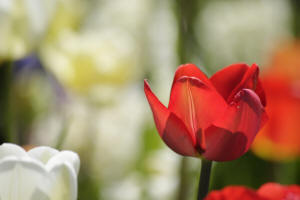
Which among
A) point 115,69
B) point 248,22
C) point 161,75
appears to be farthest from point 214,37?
point 115,69

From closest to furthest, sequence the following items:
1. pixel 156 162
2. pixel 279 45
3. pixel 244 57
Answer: pixel 156 162, pixel 244 57, pixel 279 45

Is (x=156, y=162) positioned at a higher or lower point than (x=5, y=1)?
lower

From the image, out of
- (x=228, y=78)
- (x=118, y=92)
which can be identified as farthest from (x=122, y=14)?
(x=228, y=78)

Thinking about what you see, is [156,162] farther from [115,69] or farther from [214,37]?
[214,37]

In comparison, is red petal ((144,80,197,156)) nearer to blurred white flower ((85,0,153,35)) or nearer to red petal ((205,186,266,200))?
red petal ((205,186,266,200))

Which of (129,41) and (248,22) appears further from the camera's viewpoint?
(248,22)

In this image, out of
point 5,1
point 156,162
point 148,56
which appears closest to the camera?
point 5,1

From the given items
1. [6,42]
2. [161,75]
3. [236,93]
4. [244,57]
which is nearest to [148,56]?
[161,75]

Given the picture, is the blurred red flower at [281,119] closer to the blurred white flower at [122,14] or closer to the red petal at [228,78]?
the blurred white flower at [122,14]
